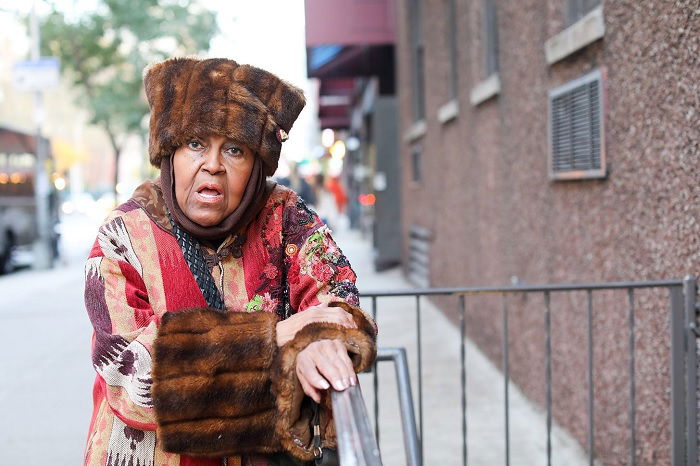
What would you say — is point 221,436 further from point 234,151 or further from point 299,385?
point 234,151

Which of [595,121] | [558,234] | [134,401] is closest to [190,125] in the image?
[134,401]

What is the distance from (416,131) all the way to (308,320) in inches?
402

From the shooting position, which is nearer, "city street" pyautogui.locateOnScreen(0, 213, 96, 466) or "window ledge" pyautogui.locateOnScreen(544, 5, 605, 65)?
"window ledge" pyautogui.locateOnScreen(544, 5, 605, 65)

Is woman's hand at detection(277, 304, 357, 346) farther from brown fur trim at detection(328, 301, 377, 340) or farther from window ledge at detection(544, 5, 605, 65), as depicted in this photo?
window ledge at detection(544, 5, 605, 65)

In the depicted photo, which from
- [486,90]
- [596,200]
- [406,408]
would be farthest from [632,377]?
[486,90]

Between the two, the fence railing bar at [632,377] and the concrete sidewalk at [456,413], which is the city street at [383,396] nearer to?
the concrete sidewalk at [456,413]

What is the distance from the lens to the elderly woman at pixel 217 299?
1.73 meters

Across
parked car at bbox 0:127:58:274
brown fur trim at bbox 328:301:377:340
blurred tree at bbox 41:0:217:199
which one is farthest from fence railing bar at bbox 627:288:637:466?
blurred tree at bbox 41:0:217:199

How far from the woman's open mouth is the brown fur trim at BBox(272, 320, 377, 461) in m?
0.38

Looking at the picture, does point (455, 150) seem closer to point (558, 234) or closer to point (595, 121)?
point (558, 234)

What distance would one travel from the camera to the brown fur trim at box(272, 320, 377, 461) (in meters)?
1.71

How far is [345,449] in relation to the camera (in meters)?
1.38

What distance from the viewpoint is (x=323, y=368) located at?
1.62 meters

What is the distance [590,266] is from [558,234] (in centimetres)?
64
